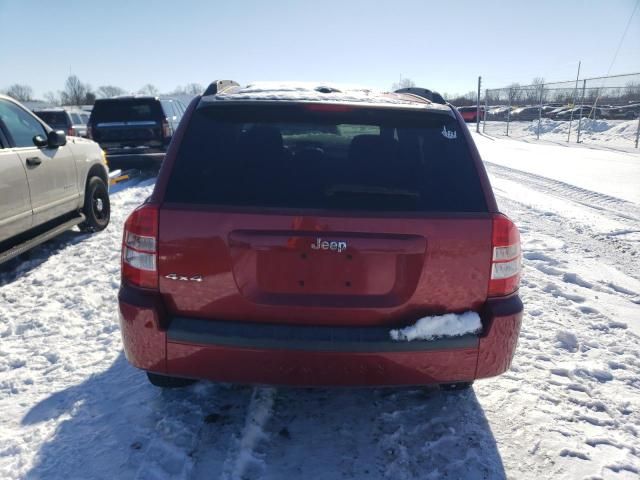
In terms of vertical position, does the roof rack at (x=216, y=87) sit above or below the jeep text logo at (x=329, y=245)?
above

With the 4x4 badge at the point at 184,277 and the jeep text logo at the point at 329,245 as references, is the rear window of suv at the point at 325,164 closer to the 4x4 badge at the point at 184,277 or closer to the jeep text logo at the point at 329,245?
the jeep text logo at the point at 329,245

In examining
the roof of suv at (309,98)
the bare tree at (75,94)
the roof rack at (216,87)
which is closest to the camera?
the roof of suv at (309,98)

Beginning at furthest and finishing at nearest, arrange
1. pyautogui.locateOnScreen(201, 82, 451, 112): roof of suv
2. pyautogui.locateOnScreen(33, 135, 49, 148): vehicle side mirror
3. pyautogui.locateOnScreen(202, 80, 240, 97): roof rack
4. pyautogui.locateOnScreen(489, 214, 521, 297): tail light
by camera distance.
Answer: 1. pyautogui.locateOnScreen(33, 135, 49, 148): vehicle side mirror
2. pyautogui.locateOnScreen(202, 80, 240, 97): roof rack
3. pyautogui.locateOnScreen(201, 82, 451, 112): roof of suv
4. pyautogui.locateOnScreen(489, 214, 521, 297): tail light

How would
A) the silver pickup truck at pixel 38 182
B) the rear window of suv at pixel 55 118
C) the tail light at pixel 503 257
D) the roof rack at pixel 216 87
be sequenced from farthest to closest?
the rear window of suv at pixel 55 118
the silver pickup truck at pixel 38 182
the roof rack at pixel 216 87
the tail light at pixel 503 257

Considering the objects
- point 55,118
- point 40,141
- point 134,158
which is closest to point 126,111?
point 134,158

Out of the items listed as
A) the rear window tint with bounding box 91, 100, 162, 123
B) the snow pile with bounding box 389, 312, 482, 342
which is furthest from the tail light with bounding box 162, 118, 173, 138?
the snow pile with bounding box 389, 312, 482, 342

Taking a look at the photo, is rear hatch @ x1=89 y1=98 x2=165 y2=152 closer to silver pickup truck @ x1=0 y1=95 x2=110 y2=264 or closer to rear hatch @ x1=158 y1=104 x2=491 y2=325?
silver pickup truck @ x1=0 y1=95 x2=110 y2=264

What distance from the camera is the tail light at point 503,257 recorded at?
234 centimetres

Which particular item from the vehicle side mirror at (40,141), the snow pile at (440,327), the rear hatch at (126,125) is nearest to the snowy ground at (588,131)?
the rear hatch at (126,125)

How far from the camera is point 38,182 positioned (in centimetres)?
529

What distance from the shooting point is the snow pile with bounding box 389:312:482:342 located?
229cm

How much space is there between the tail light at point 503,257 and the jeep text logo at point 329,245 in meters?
0.75

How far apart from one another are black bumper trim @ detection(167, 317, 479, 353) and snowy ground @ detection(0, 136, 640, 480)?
2.11 feet

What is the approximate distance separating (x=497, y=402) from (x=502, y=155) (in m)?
15.6
